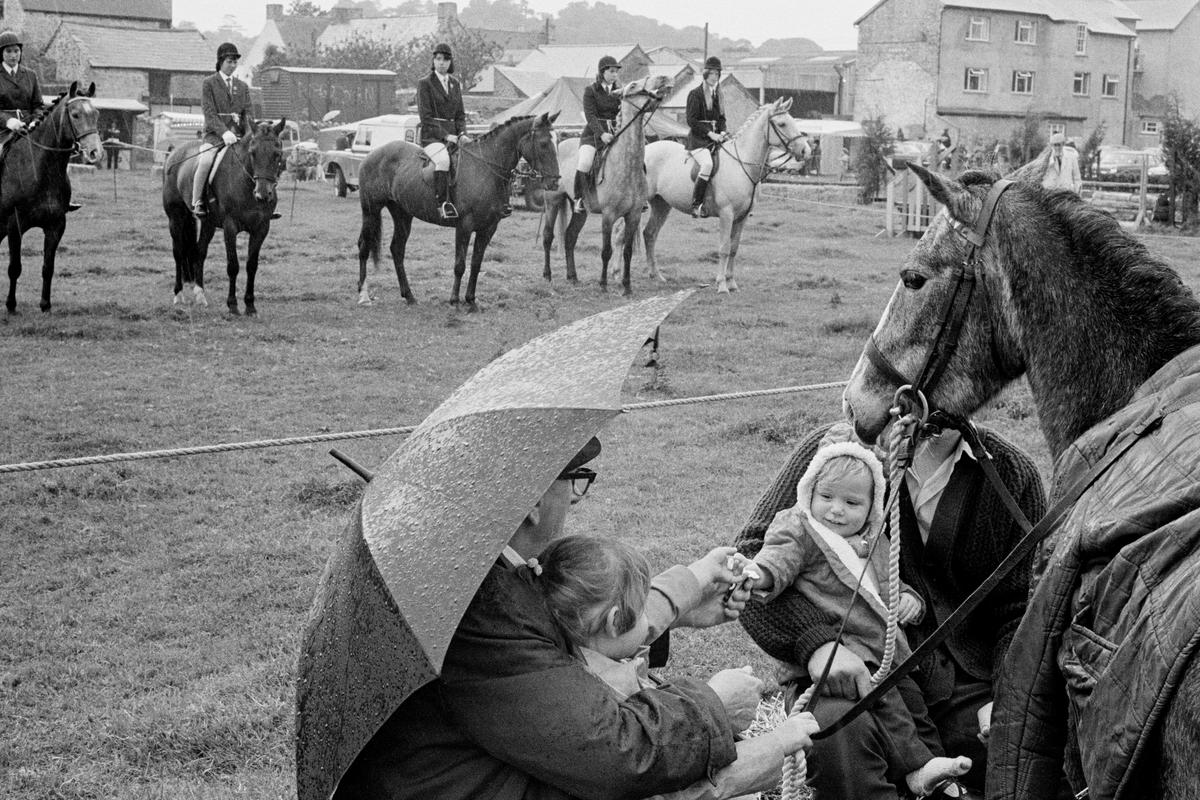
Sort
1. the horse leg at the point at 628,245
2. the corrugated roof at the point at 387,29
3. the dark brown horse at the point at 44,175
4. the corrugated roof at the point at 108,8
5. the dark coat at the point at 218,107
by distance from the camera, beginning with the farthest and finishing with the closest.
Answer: the corrugated roof at the point at 387,29, the corrugated roof at the point at 108,8, the horse leg at the point at 628,245, the dark coat at the point at 218,107, the dark brown horse at the point at 44,175

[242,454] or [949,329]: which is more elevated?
[949,329]

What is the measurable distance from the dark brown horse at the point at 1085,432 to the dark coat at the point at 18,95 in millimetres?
12085

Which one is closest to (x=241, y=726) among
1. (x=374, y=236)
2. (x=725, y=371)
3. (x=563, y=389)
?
(x=563, y=389)

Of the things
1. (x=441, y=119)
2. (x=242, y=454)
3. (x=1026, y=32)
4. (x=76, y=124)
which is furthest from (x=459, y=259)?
(x=1026, y=32)

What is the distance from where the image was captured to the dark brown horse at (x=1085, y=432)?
1975 millimetres

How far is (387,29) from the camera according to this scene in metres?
85.4

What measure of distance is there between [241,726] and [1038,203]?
307cm

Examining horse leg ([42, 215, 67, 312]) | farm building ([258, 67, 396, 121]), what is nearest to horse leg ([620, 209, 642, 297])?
horse leg ([42, 215, 67, 312])

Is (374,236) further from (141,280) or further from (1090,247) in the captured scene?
(1090,247)

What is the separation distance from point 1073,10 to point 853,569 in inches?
2552

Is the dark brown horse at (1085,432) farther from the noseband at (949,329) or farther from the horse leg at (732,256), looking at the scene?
the horse leg at (732,256)

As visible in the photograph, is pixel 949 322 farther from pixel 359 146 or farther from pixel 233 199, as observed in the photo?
pixel 359 146

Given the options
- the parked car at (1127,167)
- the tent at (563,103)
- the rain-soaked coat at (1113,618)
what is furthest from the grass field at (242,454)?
the tent at (563,103)

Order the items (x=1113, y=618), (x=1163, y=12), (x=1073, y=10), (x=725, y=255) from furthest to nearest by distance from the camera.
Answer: (x=1163, y=12)
(x=1073, y=10)
(x=725, y=255)
(x=1113, y=618)
